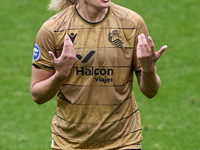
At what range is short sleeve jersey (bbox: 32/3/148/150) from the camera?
5008mm

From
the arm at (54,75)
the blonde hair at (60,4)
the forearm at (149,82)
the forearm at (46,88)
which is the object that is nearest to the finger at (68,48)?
the arm at (54,75)

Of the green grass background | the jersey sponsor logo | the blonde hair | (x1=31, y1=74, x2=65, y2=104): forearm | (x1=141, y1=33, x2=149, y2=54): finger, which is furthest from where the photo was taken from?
the green grass background

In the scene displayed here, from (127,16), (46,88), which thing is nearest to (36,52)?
(46,88)

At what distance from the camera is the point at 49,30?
5.00m

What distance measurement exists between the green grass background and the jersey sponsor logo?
14.4ft

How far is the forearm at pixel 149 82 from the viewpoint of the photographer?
4.87 m

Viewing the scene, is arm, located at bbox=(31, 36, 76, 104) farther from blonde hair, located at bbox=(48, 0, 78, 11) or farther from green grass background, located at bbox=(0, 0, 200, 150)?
green grass background, located at bbox=(0, 0, 200, 150)

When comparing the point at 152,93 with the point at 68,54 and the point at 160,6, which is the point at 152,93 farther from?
the point at 160,6

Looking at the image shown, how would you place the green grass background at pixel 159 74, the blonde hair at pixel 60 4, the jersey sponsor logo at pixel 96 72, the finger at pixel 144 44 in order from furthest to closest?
the green grass background at pixel 159 74 → the blonde hair at pixel 60 4 → the jersey sponsor logo at pixel 96 72 → the finger at pixel 144 44

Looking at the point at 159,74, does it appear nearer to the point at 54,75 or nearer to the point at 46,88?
the point at 46,88

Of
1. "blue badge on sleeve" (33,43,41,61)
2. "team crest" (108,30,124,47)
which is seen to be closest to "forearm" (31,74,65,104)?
"blue badge on sleeve" (33,43,41,61)

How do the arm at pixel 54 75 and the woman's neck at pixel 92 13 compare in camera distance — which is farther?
the woman's neck at pixel 92 13

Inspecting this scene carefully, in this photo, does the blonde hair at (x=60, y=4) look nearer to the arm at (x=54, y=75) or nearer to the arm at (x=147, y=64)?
the arm at (x=54, y=75)

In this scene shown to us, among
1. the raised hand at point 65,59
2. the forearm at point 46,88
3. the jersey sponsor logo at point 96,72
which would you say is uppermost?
the raised hand at point 65,59
